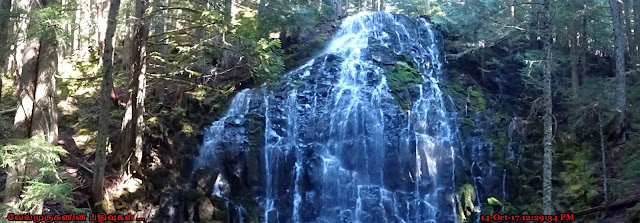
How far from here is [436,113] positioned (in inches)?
623

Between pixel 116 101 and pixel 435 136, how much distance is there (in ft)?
32.1

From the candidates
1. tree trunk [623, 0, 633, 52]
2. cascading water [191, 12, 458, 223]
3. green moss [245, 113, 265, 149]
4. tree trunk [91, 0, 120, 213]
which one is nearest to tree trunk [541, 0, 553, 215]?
cascading water [191, 12, 458, 223]

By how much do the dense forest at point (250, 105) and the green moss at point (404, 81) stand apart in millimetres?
61

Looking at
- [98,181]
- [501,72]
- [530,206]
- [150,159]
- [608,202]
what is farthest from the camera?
[501,72]

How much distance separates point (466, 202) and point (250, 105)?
749cm

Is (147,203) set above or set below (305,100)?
below

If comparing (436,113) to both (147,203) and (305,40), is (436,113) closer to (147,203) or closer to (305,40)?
(305,40)

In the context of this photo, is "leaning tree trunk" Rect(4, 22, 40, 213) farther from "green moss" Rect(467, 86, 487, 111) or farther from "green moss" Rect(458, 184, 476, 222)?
"green moss" Rect(467, 86, 487, 111)

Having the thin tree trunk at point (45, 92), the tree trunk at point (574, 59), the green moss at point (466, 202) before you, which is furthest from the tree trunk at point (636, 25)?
the thin tree trunk at point (45, 92)

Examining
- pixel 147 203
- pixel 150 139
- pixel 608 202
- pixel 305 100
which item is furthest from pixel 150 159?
pixel 608 202

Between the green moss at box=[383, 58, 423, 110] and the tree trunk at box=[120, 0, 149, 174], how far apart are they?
8894mm

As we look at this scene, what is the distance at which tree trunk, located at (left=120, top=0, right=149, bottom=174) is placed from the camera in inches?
380
